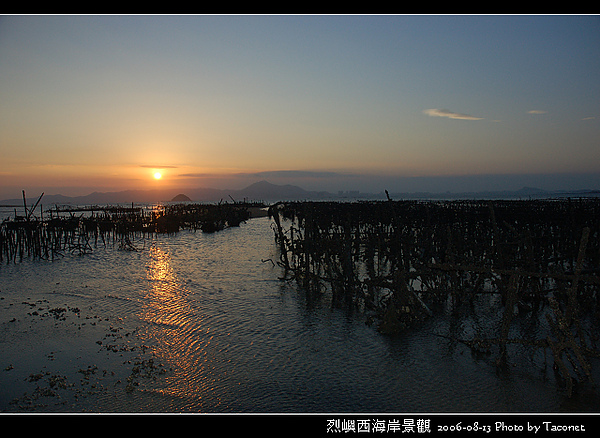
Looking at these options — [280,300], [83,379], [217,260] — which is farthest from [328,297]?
[217,260]

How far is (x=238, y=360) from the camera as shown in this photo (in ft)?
22.6

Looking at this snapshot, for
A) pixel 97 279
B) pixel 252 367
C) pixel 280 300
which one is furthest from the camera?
pixel 97 279

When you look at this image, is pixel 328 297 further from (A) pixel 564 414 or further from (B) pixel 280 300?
(A) pixel 564 414

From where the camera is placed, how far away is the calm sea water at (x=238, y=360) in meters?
5.47

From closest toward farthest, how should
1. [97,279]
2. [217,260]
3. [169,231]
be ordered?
[97,279] < [217,260] < [169,231]

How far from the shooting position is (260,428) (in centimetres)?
484

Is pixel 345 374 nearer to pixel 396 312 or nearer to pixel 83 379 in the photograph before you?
pixel 396 312

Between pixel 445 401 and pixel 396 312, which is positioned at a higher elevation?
pixel 396 312

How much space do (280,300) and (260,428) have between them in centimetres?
608

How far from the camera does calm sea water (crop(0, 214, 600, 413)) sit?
547 centimetres

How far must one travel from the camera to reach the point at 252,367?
6.58 m

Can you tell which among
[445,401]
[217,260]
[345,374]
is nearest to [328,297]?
[345,374]

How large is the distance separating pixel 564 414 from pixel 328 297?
22.0 ft

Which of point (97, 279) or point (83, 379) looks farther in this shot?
point (97, 279)
